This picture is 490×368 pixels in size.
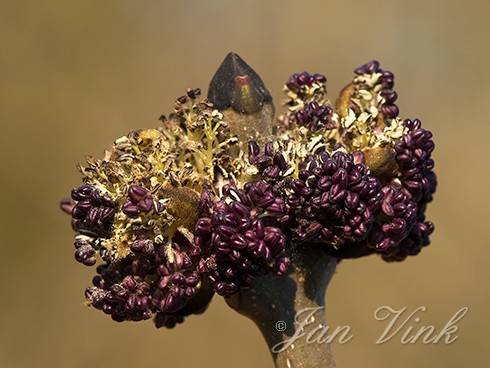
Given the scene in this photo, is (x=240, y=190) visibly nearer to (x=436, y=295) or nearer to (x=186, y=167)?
(x=186, y=167)

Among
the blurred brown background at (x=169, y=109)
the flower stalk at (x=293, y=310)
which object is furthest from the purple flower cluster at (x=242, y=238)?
the blurred brown background at (x=169, y=109)

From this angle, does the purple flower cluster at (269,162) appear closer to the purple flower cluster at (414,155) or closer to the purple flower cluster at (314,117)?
the purple flower cluster at (314,117)

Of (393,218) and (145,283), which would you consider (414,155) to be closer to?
(393,218)

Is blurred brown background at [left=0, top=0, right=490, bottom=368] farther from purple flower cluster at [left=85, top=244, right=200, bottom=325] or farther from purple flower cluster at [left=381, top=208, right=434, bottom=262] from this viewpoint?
purple flower cluster at [left=85, top=244, right=200, bottom=325]

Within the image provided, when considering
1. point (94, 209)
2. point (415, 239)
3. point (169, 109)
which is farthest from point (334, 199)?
point (169, 109)

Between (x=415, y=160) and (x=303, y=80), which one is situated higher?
(x=303, y=80)

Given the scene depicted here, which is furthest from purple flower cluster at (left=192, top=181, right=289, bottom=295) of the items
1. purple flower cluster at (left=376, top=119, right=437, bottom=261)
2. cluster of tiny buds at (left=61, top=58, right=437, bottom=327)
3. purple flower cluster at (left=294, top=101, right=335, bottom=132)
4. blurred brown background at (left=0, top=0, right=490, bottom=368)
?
blurred brown background at (left=0, top=0, right=490, bottom=368)
